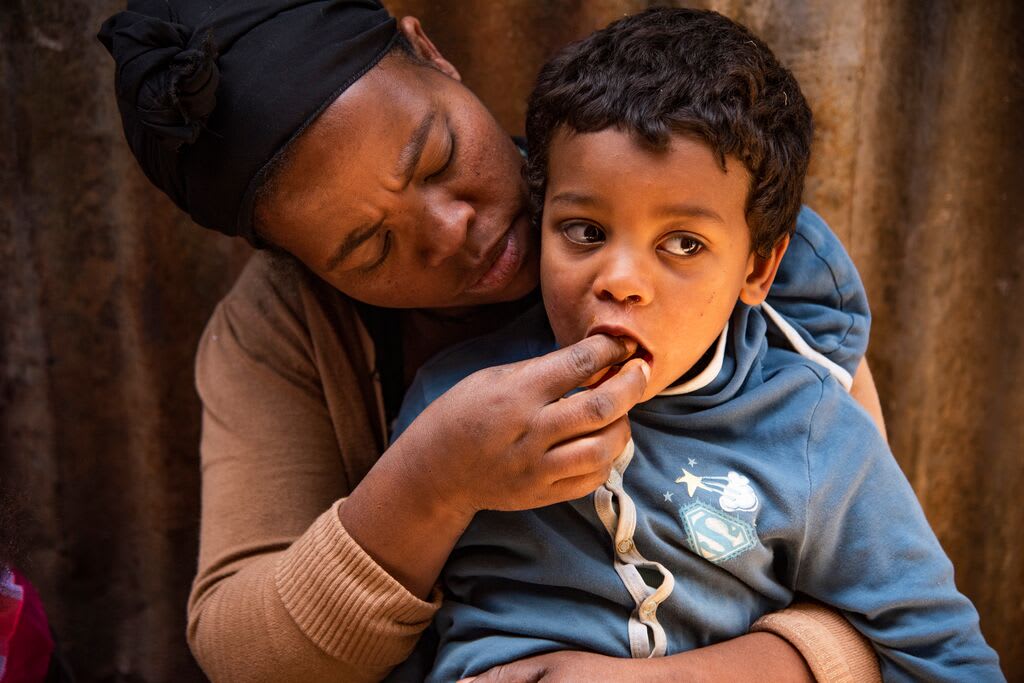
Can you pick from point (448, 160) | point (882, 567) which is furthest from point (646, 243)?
point (882, 567)

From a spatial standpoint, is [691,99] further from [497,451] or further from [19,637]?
[19,637]

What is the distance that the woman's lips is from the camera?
159 cm

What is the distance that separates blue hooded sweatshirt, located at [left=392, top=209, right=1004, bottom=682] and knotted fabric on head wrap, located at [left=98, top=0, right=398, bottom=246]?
0.67 meters

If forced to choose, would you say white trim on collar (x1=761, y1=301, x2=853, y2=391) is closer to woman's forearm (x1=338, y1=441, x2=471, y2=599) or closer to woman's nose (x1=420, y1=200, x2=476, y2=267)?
woman's nose (x1=420, y1=200, x2=476, y2=267)

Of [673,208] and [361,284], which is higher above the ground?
[673,208]

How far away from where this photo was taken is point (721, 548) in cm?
144

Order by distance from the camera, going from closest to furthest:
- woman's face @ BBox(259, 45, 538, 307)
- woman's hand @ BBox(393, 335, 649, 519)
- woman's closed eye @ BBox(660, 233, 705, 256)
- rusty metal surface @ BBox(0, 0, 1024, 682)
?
woman's hand @ BBox(393, 335, 649, 519) < woman's closed eye @ BBox(660, 233, 705, 256) < woman's face @ BBox(259, 45, 538, 307) < rusty metal surface @ BBox(0, 0, 1024, 682)

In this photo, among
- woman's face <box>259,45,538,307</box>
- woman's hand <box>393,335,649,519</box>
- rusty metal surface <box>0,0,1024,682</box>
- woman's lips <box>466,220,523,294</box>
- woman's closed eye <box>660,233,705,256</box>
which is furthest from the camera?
rusty metal surface <box>0,0,1024,682</box>

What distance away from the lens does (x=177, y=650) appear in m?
2.57

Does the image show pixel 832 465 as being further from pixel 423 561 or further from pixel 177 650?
pixel 177 650

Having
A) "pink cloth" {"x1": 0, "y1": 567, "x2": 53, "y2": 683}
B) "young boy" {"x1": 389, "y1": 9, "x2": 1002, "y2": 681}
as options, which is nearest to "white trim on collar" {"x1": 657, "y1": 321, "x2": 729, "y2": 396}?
"young boy" {"x1": 389, "y1": 9, "x2": 1002, "y2": 681}

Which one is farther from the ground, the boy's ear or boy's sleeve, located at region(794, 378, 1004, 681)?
the boy's ear

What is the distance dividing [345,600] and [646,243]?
69cm

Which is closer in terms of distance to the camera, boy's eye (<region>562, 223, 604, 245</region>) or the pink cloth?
boy's eye (<region>562, 223, 604, 245</region>)
